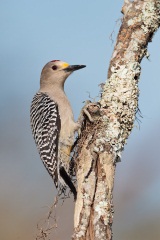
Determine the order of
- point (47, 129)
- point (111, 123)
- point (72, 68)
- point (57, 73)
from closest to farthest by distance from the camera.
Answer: point (111, 123) → point (47, 129) → point (72, 68) → point (57, 73)

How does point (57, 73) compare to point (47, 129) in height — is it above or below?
above

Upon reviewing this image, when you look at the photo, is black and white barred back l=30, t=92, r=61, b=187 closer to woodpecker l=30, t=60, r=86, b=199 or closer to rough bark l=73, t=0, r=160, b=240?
woodpecker l=30, t=60, r=86, b=199

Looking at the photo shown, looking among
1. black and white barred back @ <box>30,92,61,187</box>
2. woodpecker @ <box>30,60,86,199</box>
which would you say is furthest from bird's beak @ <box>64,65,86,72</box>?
black and white barred back @ <box>30,92,61,187</box>

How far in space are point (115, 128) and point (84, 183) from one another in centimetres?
51

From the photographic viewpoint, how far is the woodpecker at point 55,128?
4796mm

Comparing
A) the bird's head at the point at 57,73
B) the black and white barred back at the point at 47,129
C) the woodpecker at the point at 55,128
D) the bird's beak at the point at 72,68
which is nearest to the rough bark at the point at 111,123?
the woodpecker at the point at 55,128


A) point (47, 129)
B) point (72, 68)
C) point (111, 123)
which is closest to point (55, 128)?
point (47, 129)

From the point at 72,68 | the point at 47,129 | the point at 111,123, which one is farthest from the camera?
the point at 72,68

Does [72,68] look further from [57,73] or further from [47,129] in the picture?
[47,129]

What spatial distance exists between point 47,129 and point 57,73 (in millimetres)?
1020

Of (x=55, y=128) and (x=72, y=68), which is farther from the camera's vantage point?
(x=72, y=68)

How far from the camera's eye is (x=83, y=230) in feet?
11.9

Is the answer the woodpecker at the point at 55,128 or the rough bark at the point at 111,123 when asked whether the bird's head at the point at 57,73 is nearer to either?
the woodpecker at the point at 55,128

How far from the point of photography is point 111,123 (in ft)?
13.0
